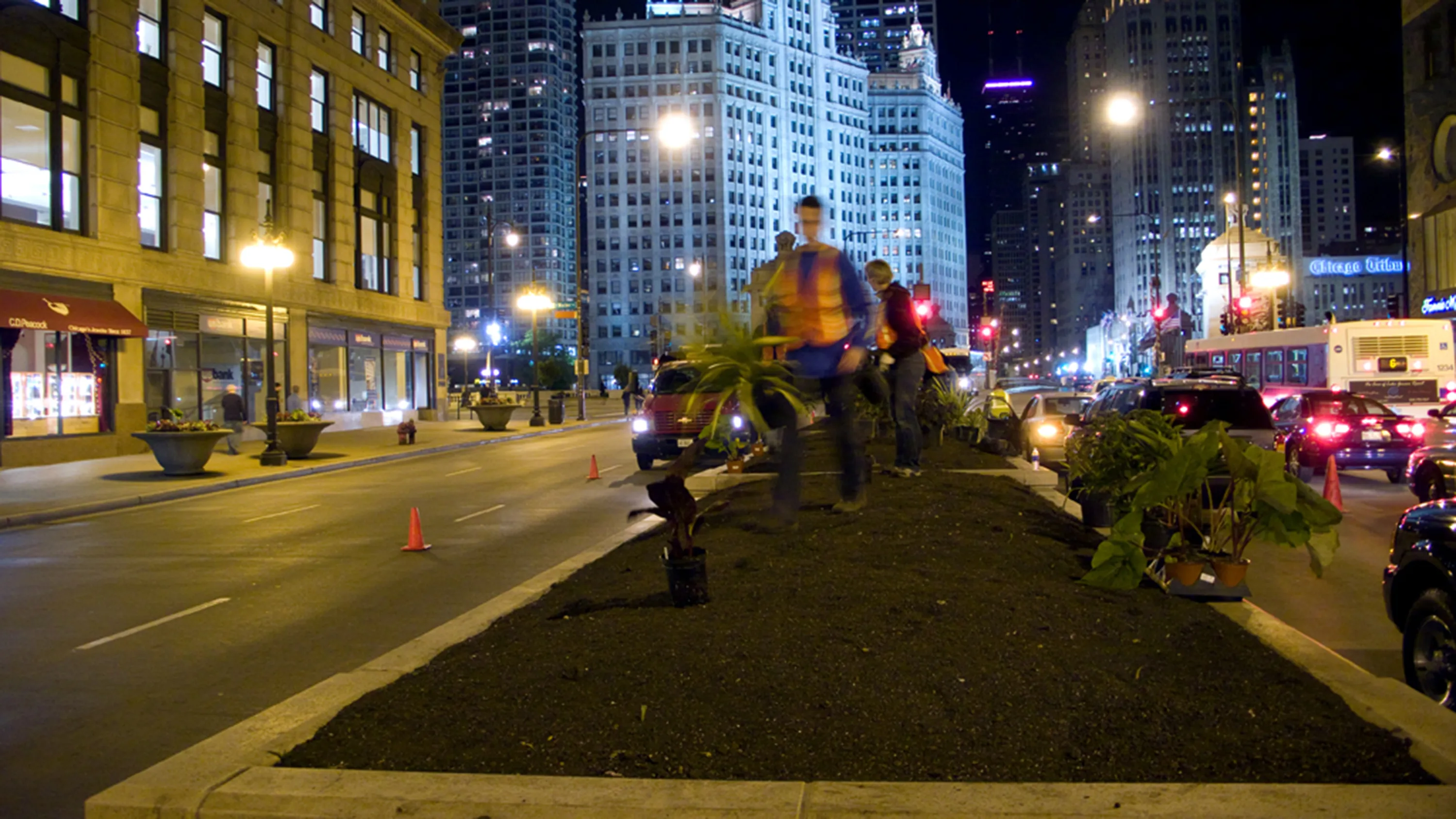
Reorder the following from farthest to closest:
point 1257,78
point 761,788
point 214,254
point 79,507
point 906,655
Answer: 1. point 1257,78
2. point 214,254
3. point 79,507
4. point 906,655
5. point 761,788

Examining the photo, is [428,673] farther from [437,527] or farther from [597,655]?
[437,527]

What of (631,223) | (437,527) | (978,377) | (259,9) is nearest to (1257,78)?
(631,223)

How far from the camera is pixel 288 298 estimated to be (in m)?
34.6

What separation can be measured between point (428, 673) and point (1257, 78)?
8132 inches

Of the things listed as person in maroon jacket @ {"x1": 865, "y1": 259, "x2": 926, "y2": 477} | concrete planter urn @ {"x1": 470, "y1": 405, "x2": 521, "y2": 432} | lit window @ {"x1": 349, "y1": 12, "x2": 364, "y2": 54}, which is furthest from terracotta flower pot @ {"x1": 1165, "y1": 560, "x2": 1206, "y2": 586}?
lit window @ {"x1": 349, "y1": 12, "x2": 364, "y2": 54}

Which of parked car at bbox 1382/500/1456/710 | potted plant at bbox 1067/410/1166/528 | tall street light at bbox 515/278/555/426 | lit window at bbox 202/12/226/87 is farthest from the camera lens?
tall street light at bbox 515/278/555/426

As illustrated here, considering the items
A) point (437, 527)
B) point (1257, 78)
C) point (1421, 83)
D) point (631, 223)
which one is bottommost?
point (437, 527)

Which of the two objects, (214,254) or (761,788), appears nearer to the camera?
(761,788)

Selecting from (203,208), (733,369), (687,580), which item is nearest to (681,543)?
(687,580)

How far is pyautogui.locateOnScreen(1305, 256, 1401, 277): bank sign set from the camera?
70.3 meters

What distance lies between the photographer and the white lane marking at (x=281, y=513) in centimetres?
1444

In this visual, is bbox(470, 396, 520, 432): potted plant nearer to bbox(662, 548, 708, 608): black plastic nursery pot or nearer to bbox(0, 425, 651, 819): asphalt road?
bbox(0, 425, 651, 819): asphalt road

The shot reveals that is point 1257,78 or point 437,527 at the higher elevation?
→ point 1257,78

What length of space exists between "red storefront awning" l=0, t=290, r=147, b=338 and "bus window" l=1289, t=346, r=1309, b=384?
105 ft
